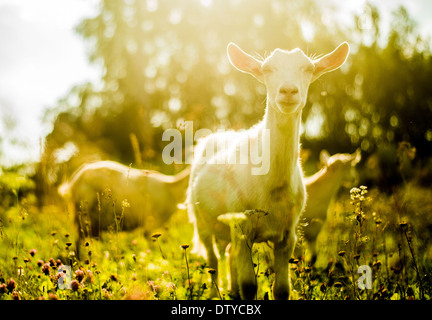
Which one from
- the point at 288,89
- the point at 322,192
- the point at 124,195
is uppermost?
the point at 288,89

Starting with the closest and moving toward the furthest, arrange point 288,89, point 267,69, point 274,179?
point 288,89, point 274,179, point 267,69

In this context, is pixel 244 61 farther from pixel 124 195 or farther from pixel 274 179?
pixel 124 195

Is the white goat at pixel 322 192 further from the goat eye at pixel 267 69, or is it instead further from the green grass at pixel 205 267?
the goat eye at pixel 267 69

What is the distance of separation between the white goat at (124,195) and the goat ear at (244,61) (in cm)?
192

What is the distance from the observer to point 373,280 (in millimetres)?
3098

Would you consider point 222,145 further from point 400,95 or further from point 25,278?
point 400,95

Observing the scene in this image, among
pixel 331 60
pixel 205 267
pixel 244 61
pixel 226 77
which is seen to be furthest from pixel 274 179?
pixel 226 77

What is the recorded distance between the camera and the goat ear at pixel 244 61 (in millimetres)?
3594

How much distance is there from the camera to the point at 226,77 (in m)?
14.1

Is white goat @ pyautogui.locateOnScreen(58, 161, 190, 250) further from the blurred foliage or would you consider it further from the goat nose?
the blurred foliage

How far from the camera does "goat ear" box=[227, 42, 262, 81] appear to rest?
3.59m

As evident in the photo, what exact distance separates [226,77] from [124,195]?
9.88 m

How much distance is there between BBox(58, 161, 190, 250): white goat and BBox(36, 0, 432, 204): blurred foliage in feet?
18.0

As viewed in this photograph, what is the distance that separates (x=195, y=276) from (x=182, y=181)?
2.30 meters
